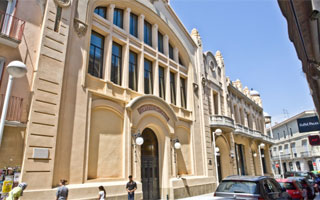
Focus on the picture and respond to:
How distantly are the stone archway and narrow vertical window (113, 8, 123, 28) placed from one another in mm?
14814

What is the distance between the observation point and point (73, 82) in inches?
433

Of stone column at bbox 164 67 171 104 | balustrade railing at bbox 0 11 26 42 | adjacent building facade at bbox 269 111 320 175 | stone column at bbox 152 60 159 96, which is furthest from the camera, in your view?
adjacent building facade at bbox 269 111 320 175

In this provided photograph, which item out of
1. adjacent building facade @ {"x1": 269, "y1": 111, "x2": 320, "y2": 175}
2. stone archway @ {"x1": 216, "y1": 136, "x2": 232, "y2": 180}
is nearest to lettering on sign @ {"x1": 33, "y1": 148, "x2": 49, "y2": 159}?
stone archway @ {"x1": 216, "y1": 136, "x2": 232, "y2": 180}

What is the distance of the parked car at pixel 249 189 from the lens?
6.98m

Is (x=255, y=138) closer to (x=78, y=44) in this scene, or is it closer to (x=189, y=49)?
(x=189, y=49)

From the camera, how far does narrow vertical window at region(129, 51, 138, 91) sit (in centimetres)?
1491

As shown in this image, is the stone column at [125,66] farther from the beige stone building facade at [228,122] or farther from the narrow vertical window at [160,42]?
the beige stone building facade at [228,122]

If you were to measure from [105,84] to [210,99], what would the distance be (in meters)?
12.9

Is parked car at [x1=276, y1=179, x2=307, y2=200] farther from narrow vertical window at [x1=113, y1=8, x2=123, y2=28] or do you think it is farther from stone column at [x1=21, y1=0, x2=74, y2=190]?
narrow vertical window at [x1=113, y1=8, x2=123, y2=28]

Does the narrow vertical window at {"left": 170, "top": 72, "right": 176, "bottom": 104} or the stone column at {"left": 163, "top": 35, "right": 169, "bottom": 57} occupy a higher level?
the stone column at {"left": 163, "top": 35, "right": 169, "bottom": 57}

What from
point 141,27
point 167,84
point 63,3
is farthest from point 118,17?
point 167,84

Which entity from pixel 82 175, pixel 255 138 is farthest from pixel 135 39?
pixel 255 138

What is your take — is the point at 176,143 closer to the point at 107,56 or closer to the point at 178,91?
the point at 178,91

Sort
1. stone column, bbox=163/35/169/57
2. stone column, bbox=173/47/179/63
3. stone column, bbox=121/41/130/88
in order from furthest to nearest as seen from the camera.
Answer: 1. stone column, bbox=173/47/179/63
2. stone column, bbox=163/35/169/57
3. stone column, bbox=121/41/130/88
